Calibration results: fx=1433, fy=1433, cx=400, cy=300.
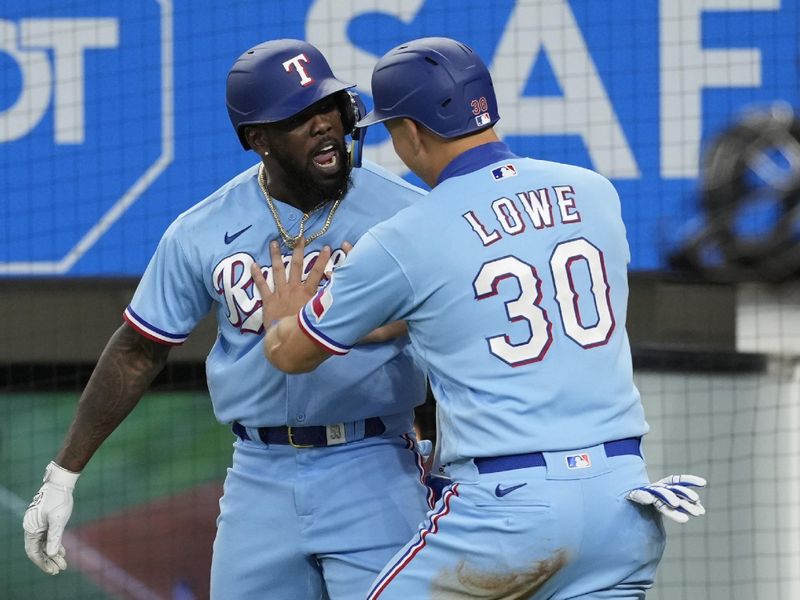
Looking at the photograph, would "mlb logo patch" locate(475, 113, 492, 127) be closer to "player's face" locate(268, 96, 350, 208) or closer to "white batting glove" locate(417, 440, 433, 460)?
"player's face" locate(268, 96, 350, 208)

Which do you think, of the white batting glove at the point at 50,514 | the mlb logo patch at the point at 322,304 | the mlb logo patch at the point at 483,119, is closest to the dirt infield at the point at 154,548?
the white batting glove at the point at 50,514

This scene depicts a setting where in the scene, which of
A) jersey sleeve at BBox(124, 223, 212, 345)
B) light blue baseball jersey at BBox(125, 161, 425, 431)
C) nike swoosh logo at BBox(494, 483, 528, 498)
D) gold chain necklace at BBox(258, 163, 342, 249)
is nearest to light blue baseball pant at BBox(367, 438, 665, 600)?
nike swoosh logo at BBox(494, 483, 528, 498)

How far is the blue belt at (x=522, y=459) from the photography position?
2.33m

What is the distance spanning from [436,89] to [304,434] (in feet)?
2.50

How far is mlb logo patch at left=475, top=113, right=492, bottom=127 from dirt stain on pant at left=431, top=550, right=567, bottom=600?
74 centimetres

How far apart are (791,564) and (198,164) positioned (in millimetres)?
2460

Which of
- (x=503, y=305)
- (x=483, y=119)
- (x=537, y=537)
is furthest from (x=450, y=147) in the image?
Result: (x=537, y=537)

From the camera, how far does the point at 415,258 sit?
2332 mm

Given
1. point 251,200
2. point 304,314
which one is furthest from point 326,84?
point 304,314

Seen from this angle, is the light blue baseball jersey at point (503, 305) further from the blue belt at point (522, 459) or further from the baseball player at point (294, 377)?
the baseball player at point (294, 377)

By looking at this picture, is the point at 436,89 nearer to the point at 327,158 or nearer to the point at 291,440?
the point at 327,158

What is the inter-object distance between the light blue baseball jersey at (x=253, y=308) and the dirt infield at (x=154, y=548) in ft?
9.04

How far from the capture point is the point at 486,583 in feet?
7.76

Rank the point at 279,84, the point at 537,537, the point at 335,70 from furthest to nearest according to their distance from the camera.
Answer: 1. the point at 335,70
2. the point at 279,84
3. the point at 537,537
